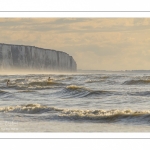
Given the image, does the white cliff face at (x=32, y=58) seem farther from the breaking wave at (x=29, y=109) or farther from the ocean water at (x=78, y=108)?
the breaking wave at (x=29, y=109)

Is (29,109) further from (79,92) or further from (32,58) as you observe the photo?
Answer: (79,92)

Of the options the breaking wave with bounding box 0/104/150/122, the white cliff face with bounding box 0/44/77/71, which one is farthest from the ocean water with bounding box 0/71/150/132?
the white cliff face with bounding box 0/44/77/71

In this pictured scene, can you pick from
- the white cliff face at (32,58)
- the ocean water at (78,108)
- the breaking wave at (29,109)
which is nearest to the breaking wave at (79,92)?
the ocean water at (78,108)

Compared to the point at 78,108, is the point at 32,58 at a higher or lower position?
higher

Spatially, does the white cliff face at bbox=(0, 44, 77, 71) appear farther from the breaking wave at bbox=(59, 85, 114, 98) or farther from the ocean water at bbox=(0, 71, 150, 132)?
the breaking wave at bbox=(59, 85, 114, 98)

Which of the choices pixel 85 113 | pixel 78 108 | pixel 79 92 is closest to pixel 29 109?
pixel 78 108
